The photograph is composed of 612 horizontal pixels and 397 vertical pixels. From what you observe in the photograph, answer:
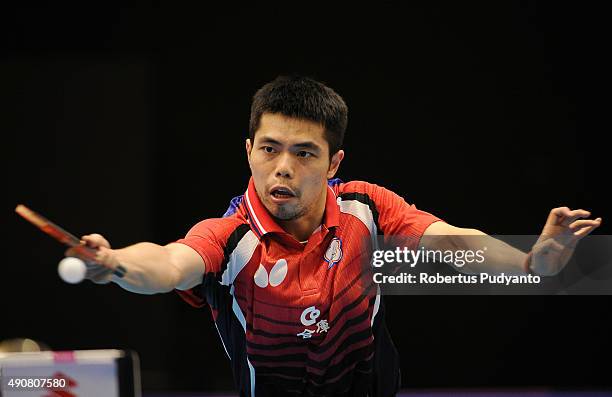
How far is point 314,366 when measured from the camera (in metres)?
2.63

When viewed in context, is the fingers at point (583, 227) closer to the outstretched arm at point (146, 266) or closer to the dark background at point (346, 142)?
the outstretched arm at point (146, 266)

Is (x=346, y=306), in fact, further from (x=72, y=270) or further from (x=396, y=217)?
(x=72, y=270)

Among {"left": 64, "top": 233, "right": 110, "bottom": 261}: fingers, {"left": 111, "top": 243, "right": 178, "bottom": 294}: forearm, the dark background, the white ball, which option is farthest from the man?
the dark background

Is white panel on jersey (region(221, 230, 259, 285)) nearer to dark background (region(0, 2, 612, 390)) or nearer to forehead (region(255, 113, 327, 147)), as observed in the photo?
forehead (region(255, 113, 327, 147))

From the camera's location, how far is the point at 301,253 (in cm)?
258

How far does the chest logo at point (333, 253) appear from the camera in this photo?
103 inches

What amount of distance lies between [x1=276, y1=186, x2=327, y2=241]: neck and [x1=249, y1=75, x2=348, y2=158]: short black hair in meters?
0.17

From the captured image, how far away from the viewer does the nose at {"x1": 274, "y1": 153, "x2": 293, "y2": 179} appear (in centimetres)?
250

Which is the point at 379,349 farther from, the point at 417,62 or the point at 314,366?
the point at 417,62

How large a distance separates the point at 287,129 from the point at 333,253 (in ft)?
1.24

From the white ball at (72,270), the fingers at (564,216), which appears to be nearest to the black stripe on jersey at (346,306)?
the fingers at (564,216)

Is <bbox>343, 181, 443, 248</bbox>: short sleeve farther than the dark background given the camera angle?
No

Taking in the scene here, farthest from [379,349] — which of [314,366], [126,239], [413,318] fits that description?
[126,239]

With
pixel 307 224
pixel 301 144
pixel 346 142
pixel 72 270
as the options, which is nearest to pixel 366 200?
pixel 307 224
